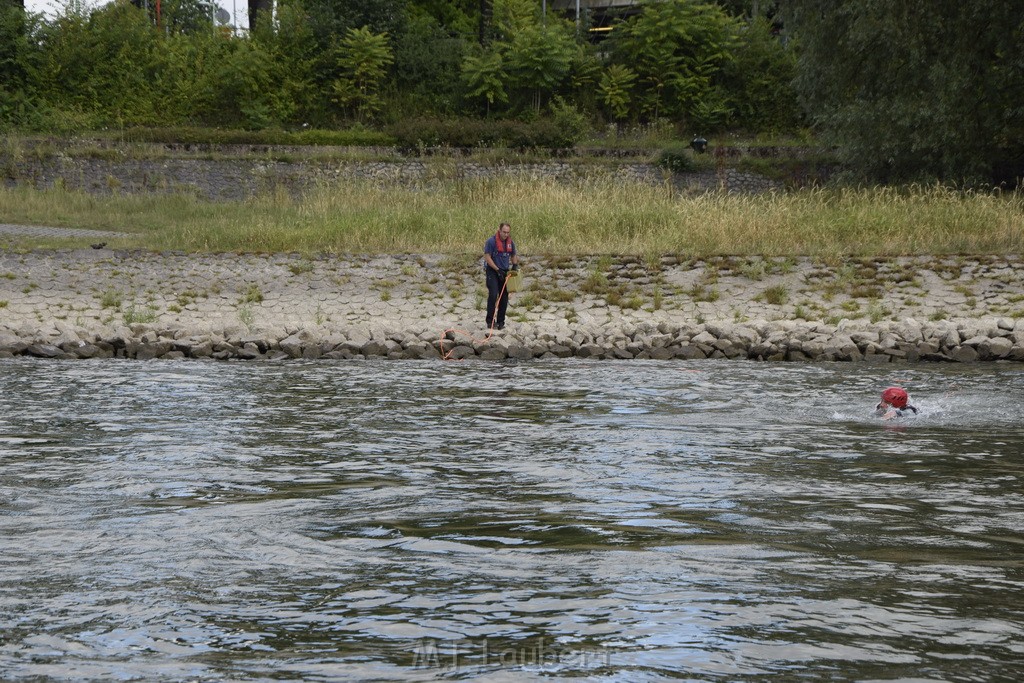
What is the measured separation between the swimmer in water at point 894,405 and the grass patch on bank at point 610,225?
10.6 metres

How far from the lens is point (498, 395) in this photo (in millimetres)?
14820

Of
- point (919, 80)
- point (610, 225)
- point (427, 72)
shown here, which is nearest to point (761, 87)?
point (427, 72)

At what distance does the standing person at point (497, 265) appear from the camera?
19609 mm

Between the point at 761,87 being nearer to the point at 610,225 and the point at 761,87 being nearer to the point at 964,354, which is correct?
the point at 610,225

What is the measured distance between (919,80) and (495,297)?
18330 mm

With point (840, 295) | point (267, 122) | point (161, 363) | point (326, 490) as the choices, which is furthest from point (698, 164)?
point (326, 490)

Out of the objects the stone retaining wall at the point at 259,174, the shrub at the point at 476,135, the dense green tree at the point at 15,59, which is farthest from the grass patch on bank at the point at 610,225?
the dense green tree at the point at 15,59

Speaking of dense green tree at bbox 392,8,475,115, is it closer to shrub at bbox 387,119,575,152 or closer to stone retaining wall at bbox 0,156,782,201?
shrub at bbox 387,119,575,152

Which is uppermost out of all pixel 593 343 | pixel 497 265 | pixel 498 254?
pixel 498 254

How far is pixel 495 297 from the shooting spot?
64.6ft

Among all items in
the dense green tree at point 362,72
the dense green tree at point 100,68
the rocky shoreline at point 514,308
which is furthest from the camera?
the dense green tree at point 362,72

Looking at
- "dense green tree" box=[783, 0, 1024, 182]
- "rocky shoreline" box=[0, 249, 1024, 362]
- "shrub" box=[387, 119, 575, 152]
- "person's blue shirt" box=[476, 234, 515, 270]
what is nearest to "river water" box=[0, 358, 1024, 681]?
"rocky shoreline" box=[0, 249, 1024, 362]

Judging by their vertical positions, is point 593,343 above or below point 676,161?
below

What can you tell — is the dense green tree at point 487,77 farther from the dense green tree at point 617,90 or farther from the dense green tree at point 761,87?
the dense green tree at point 761,87
